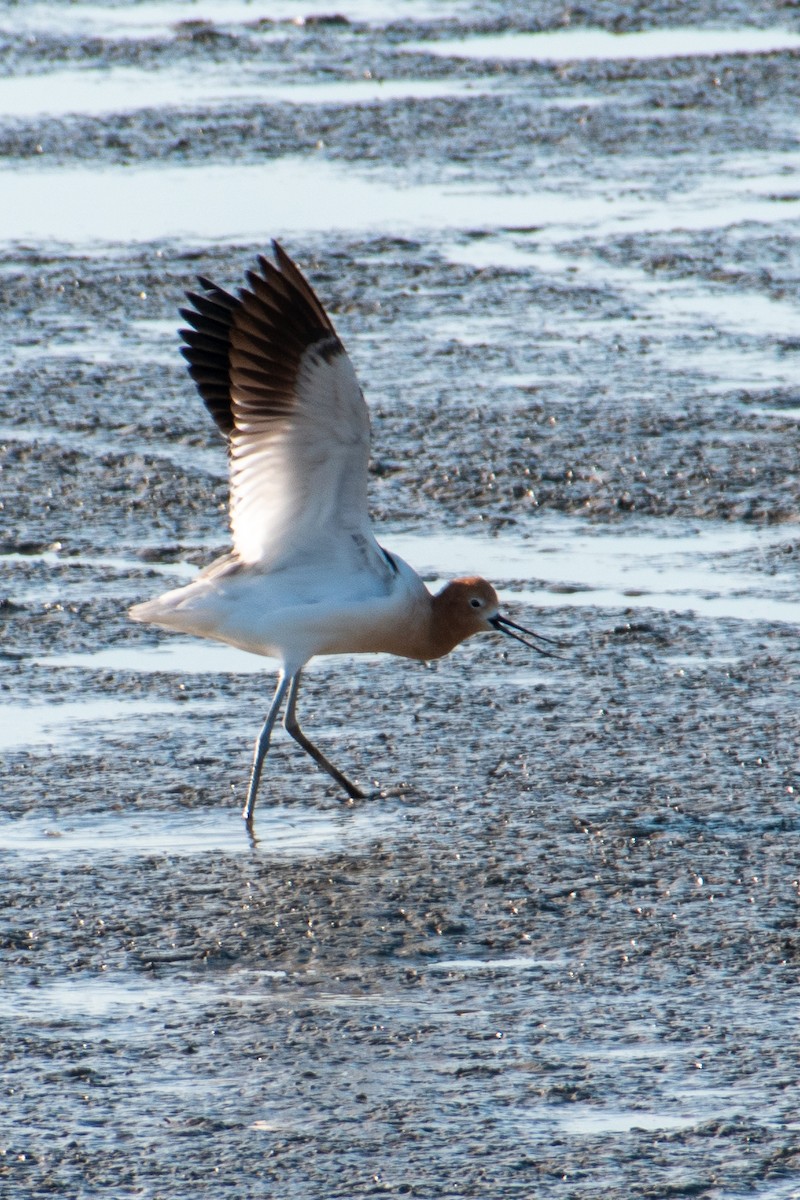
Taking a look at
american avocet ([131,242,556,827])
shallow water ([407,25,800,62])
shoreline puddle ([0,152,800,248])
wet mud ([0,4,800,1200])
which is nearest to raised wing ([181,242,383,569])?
american avocet ([131,242,556,827])

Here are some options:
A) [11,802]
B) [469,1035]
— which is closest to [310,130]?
[11,802]

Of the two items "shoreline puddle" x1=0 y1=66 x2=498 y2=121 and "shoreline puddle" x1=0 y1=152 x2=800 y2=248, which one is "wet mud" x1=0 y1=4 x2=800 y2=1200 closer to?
"shoreline puddle" x1=0 y1=152 x2=800 y2=248

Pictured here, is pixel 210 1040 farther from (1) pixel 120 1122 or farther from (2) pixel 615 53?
(2) pixel 615 53

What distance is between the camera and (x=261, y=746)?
19.3 ft

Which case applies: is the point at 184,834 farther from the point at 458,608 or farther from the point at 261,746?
the point at 458,608

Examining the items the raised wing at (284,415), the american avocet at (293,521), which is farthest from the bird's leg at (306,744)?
the raised wing at (284,415)

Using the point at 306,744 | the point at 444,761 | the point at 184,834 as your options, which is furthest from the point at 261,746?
the point at 444,761

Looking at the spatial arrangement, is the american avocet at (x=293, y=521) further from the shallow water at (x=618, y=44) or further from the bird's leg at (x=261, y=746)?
the shallow water at (x=618, y=44)

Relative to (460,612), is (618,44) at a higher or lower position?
higher

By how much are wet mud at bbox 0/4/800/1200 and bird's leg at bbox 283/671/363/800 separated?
2.2 inches

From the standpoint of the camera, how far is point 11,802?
5.75 meters

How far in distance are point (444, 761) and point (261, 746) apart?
0.52 metres

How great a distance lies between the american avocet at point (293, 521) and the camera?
586 centimetres

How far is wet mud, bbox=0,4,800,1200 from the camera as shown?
4113 mm
